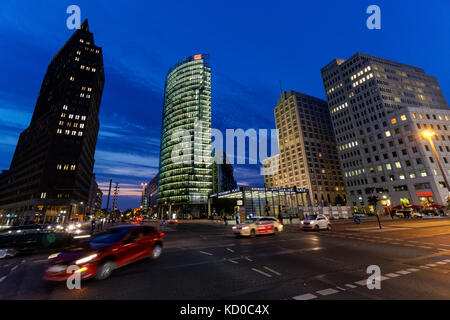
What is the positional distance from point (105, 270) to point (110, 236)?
139 cm

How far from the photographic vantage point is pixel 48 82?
343ft

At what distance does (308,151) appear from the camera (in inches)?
4099

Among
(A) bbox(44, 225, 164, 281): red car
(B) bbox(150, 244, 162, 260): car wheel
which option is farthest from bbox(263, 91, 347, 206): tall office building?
(A) bbox(44, 225, 164, 281): red car

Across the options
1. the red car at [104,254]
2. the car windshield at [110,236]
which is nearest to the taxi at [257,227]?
the red car at [104,254]

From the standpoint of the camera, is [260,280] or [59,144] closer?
[260,280]

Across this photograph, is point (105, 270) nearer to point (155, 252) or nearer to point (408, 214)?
point (155, 252)

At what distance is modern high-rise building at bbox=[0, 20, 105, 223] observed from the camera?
2884 inches

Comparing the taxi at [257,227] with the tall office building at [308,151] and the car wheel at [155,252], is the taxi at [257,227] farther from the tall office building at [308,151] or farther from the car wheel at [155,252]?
the tall office building at [308,151]

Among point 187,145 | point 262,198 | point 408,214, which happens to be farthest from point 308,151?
point 187,145

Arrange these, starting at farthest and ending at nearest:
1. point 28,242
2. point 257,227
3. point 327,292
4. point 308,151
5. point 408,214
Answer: point 308,151, point 408,214, point 257,227, point 28,242, point 327,292

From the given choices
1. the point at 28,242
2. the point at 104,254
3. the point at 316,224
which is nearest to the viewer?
the point at 104,254

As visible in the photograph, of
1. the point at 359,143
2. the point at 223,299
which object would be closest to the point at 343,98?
the point at 359,143
